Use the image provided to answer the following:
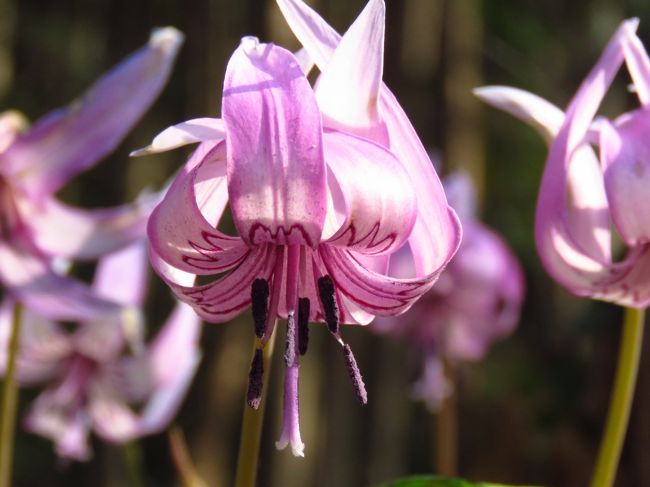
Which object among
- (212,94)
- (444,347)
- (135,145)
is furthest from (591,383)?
(135,145)

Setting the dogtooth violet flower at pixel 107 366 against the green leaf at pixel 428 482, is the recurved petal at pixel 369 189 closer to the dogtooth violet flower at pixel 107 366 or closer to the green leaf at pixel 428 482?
the green leaf at pixel 428 482

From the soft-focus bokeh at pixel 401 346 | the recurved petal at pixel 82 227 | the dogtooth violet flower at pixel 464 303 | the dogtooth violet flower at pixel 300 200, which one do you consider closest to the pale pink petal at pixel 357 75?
the dogtooth violet flower at pixel 300 200

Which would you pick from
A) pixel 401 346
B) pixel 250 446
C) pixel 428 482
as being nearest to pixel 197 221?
pixel 250 446

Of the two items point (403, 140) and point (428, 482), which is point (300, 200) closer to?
point (403, 140)

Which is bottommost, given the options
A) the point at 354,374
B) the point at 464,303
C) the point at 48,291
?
the point at 464,303

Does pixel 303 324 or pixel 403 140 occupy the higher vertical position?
pixel 403 140

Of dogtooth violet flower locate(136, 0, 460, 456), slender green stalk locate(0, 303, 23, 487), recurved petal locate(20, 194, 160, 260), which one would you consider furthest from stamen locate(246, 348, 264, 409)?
recurved petal locate(20, 194, 160, 260)

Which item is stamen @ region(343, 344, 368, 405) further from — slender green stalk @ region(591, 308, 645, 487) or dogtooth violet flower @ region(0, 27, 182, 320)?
dogtooth violet flower @ region(0, 27, 182, 320)
